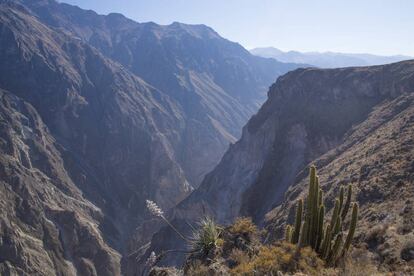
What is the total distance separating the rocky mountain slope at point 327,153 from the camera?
22.2 m

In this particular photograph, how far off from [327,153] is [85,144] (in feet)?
308

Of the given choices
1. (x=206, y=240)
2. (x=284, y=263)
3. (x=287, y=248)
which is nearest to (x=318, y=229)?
(x=287, y=248)

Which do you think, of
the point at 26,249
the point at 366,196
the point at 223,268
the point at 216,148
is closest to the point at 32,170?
the point at 26,249

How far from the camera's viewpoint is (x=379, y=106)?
46.7 meters

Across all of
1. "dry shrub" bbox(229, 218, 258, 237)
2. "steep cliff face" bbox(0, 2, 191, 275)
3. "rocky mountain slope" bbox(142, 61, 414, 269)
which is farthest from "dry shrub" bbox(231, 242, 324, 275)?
"steep cliff face" bbox(0, 2, 191, 275)

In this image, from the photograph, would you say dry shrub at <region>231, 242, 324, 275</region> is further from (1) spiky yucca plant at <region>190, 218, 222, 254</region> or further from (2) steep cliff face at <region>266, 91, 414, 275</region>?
(1) spiky yucca plant at <region>190, 218, 222, 254</region>

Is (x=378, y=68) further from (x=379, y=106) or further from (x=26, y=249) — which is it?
(x=26, y=249)

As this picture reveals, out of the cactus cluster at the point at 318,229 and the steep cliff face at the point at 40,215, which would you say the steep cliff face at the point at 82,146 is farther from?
the cactus cluster at the point at 318,229

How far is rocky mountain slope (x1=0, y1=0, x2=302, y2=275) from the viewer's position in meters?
78.4

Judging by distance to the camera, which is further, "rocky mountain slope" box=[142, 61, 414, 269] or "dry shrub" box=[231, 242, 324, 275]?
"rocky mountain slope" box=[142, 61, 414, 269]

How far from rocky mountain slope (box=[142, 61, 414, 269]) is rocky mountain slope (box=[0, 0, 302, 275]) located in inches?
797

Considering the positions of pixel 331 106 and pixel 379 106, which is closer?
pixel 379 106

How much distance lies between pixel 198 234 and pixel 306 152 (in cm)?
3945

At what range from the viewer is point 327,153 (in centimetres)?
4394
